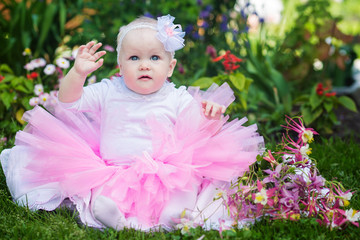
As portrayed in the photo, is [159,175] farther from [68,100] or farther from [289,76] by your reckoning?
[289,76]

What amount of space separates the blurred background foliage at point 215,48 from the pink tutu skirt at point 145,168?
934 mm

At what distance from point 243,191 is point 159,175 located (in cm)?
38

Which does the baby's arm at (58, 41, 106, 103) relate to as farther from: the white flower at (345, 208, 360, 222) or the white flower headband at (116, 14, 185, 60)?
the white flower at (345, 208, 360, 222)

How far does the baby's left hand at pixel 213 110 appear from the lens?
2014mm

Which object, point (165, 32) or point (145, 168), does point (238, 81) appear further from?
point (145, 168)

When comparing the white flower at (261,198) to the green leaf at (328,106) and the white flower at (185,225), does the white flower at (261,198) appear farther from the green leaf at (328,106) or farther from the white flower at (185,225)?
the green leaf at (328,106)

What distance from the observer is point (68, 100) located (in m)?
2.09

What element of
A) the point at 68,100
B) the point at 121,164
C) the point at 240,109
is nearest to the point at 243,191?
the point at 121,164

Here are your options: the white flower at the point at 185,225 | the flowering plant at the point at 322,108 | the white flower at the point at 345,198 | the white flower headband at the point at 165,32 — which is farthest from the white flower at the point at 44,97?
the white flower at the point at 345,198

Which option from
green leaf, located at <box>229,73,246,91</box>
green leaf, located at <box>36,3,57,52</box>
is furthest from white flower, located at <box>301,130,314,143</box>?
green leaf, located at <box>36,3,57,52</box>

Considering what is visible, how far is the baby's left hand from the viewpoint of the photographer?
2014 millimetres

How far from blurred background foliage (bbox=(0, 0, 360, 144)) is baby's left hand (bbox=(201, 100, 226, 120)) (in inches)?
39.7

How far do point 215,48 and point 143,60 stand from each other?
7.27 ft

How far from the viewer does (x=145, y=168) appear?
1956mm
